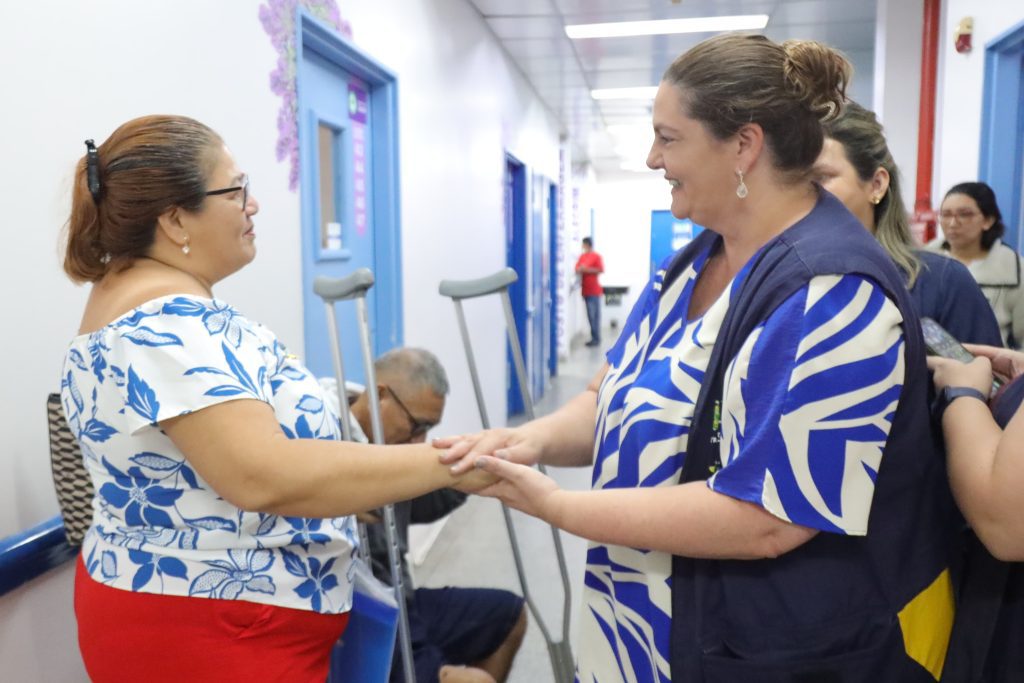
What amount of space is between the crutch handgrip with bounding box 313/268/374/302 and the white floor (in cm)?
160

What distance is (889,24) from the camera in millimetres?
4812

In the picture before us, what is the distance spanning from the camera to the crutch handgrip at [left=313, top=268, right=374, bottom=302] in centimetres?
142

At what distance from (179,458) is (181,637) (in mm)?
275

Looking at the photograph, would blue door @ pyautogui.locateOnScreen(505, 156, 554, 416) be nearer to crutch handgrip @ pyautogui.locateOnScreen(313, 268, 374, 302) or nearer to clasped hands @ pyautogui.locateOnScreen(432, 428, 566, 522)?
crutch handgrip @ pyautogui.locateOnScreen(313, 268, 374, 302)

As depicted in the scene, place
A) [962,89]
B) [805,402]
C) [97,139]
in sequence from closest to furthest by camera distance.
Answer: [805,402] → [97,139] → [962,89]

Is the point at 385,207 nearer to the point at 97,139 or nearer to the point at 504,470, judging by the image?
the point at 97,139

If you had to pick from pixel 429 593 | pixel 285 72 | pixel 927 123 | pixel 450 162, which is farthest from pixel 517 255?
pixel 429 593

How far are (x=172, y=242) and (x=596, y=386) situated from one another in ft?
2.45

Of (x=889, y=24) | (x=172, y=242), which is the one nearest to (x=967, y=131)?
(x=889, y=24)

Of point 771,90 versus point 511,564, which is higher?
point 771,90

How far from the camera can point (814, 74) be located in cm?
103

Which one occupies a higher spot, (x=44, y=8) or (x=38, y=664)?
(x=44, y=8)

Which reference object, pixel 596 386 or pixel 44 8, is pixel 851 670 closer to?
pixel 596 386

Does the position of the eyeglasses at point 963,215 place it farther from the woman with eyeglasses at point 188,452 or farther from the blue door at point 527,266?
the blue door at point 527,266
